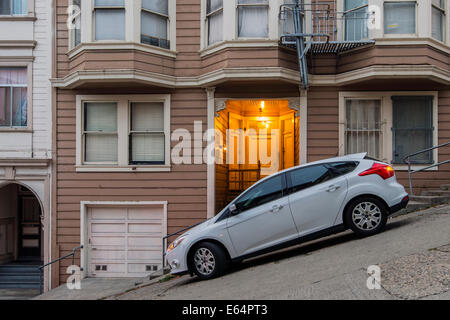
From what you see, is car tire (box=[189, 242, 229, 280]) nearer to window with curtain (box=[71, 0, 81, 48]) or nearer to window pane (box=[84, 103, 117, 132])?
window pane (box=[84, 103, 117, 132])

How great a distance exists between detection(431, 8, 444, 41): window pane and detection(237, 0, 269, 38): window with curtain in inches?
173

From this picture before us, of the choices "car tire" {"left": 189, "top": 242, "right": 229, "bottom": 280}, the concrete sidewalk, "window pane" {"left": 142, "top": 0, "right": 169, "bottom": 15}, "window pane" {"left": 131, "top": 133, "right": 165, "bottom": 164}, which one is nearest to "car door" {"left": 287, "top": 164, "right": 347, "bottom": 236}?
the concrete sidewalk

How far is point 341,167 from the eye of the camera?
29.4 ft

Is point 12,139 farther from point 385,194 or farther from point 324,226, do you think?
point 385,194

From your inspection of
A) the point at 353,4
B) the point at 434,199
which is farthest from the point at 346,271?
the point at 353,4

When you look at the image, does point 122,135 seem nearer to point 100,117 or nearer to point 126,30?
point 100,117

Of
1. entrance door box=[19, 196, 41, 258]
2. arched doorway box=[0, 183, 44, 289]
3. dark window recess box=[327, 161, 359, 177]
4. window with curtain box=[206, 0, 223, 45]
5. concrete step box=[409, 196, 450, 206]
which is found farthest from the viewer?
entrance door box=[19, 196, 41, 258]

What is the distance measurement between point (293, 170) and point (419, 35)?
5.72m


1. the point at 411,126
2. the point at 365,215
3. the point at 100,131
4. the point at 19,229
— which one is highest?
the point at 411,126

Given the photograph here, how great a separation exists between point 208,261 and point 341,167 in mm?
3047

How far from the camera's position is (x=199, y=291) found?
7930 millimetres

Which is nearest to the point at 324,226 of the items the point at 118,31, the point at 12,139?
the point at 118,31

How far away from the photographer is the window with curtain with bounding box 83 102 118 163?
42.8ft

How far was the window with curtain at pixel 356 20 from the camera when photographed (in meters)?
12.2
